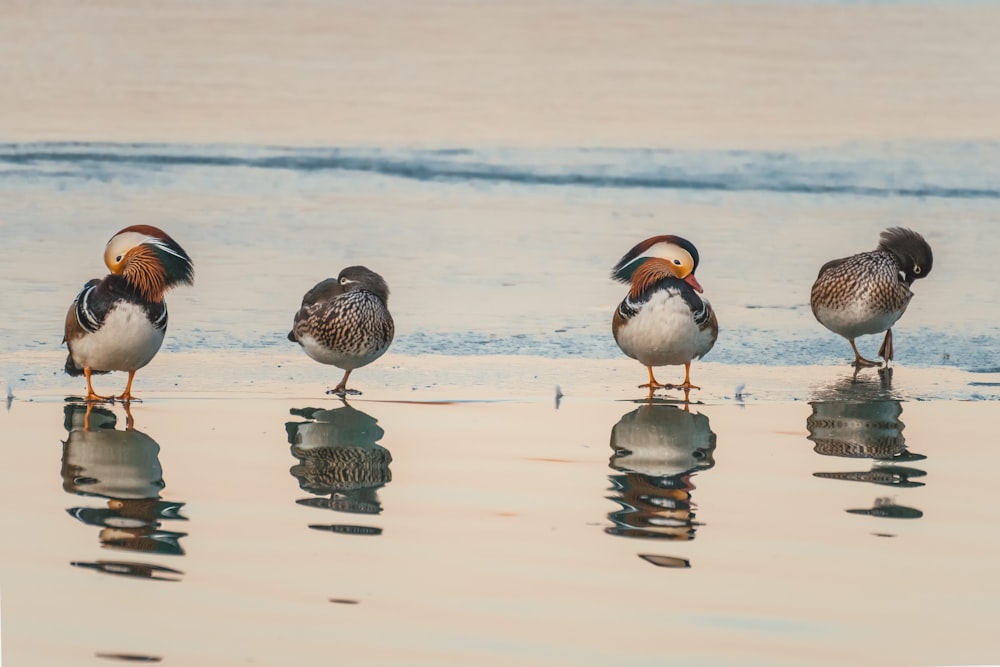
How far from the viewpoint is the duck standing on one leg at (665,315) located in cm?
938

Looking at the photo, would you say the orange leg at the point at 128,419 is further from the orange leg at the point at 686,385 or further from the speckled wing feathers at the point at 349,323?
the orange leg at the point at 686,385

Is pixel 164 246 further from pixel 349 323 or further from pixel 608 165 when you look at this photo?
pixel 608 165

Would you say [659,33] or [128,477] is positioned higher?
[659,33]

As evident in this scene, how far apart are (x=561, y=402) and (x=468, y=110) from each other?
1355 cm

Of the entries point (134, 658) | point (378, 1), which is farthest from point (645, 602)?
point (378, 1)

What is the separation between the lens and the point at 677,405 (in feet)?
29.7

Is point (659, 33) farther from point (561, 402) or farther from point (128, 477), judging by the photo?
point (128, 477)

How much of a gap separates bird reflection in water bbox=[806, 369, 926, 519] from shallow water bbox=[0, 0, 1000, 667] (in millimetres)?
30

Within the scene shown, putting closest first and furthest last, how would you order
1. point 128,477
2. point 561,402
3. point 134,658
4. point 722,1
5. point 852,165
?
point 134,658 < point 128,477 < point 561,402 < point 852,165 < point 722,1

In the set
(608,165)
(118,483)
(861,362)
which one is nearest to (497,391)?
(861,362)

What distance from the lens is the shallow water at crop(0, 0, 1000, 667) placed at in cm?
552

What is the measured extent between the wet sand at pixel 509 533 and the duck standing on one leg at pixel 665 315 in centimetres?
44

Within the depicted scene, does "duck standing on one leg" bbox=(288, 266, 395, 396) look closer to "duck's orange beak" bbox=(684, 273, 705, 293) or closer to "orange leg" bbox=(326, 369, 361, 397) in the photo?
"orange leg" bbox=(326, 369, 361, 397)

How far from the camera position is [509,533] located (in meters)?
6.37
